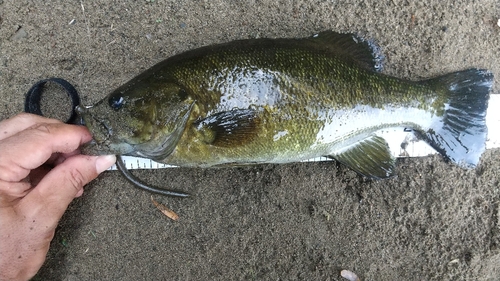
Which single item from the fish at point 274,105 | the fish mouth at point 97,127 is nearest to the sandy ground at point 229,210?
the fish at point 274,105

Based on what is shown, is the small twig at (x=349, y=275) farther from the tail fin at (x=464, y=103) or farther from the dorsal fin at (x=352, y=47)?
the dorsal fin at (x=352, y=47)

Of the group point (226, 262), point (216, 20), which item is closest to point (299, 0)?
point (216, 20)

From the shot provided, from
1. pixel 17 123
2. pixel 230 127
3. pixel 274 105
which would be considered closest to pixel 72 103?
pixel 17 123

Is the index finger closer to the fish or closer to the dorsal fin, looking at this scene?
the fish

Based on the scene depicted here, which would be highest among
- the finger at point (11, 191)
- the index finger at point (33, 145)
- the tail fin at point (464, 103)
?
the tail fin at point (464, 103)

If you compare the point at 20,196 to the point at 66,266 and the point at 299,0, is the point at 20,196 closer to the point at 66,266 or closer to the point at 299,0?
the point at 66,266

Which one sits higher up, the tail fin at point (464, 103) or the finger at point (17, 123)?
the tail fin at point (464, 103)
